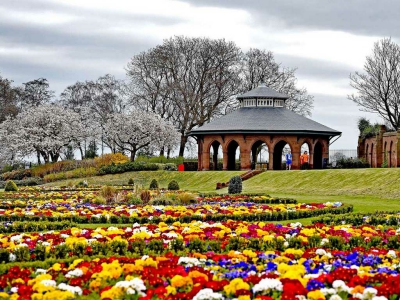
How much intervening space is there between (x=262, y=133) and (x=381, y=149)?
8.79 meters

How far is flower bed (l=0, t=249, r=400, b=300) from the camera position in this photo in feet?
22.5

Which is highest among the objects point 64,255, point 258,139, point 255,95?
point 255,95

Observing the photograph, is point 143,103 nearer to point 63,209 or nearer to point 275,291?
point 63,209

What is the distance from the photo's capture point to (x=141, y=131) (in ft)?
219

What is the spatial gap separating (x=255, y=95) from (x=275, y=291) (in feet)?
164

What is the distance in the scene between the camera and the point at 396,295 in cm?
686

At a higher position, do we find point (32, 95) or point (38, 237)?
point (32, 95)

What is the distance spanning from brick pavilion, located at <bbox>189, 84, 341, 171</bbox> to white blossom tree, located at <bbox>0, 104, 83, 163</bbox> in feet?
64.8

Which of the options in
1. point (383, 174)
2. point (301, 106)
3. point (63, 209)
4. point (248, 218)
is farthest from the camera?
point (301, 106)

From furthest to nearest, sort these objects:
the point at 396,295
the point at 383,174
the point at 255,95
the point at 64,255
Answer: the point at 255,95, the point at 383,174, the point at 64,255, the point at 396,295

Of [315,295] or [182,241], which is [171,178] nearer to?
[182,241]

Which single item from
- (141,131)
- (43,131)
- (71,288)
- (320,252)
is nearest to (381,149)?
(141,131)

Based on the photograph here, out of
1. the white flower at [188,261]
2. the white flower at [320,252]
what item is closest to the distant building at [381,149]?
the white flower at [320,252]

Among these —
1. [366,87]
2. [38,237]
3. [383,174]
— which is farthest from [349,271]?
[366,87]
